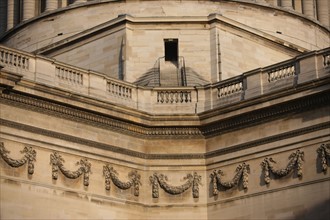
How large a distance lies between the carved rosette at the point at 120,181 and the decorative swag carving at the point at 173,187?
587 mm

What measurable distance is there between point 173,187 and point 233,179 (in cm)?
222

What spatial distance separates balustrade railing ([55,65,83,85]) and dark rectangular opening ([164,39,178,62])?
29.1 ft

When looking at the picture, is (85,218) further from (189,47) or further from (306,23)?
(306,23)

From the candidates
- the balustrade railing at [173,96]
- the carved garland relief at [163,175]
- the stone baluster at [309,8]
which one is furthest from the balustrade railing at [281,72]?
the stone baluster at [309,8]

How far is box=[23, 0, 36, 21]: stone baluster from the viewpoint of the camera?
2418 inches

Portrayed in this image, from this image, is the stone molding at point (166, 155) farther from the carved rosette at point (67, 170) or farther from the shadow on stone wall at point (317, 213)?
the shadow on stone wall at point (317, 213)

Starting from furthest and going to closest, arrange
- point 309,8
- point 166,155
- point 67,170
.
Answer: point 309,8 → point 166,155 → point 67,170

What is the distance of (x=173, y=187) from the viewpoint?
45.2 m

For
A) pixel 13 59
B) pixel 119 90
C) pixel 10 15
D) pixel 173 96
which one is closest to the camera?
pixel 13 59

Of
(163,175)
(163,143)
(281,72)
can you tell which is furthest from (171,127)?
(281,72)

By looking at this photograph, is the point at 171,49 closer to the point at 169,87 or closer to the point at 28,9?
the point at 169,87

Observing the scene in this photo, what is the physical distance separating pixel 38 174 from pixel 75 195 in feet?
5.53

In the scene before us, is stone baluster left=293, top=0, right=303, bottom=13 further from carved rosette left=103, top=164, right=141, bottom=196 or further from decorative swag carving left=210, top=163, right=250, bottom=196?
carved rosette left=103, top=164, right=141, bottom=196

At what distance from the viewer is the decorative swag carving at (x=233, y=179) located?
44.2 m
